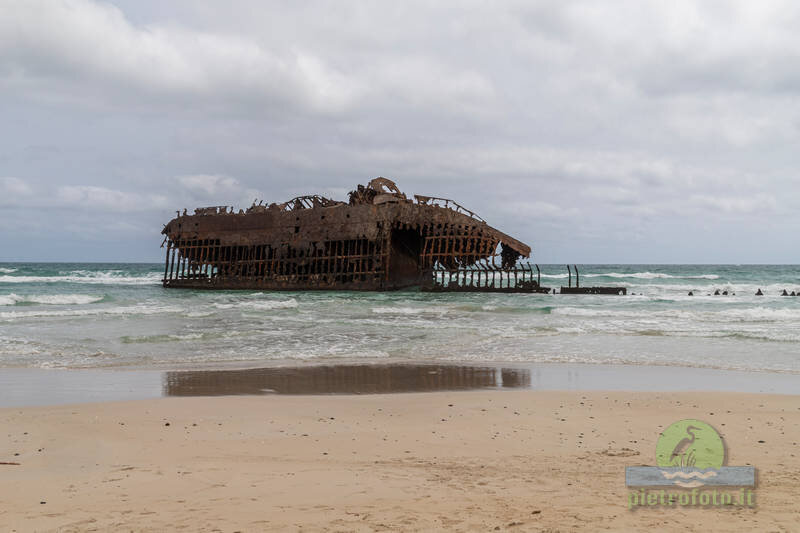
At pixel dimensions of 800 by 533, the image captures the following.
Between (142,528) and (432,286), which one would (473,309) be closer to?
(432,286)

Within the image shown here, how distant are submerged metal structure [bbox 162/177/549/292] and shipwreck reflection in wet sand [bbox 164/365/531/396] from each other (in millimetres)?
21038

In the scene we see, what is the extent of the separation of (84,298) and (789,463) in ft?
108

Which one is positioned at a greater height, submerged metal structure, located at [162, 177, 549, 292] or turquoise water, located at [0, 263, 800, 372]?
submerged metal structure, located at [162, 177, 549, 292]

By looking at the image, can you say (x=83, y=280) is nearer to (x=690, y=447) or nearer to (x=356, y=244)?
(x=356, y=244)

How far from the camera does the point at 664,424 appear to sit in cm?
631

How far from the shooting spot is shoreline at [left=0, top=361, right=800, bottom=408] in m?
8.44

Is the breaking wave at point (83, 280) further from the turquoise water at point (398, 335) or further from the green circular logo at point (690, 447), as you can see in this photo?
the green circular logo at point (690, 447)

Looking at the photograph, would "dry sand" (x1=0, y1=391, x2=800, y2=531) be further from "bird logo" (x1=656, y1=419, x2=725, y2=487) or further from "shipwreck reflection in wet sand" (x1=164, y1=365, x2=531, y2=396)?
"shipwreck reflection in wet sand" (x1=164, y1=365, x2=531, y2=396)

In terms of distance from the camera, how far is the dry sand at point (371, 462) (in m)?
3.58

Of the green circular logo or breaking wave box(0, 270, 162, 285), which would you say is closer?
the green circular logo

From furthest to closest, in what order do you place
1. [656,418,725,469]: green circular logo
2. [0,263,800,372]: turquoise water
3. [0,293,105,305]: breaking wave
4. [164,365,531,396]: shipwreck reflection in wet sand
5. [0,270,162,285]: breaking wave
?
[0,270,162,285]: breaking wave
[0,293,105,305]: breaking wave
[0,263,800,372]: turquoise water
[164,365,531,396]: shipwreck reflection in wet sand
[656,418,725,469]: green circular logo

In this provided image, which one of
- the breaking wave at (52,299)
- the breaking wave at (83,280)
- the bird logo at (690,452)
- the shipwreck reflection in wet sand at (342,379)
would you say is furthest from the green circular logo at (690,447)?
the breaking wave at (83,280)

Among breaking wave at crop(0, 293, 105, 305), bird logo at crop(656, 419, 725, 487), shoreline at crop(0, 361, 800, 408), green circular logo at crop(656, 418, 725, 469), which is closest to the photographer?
bird logo at crop(656, 419, 725, 487)

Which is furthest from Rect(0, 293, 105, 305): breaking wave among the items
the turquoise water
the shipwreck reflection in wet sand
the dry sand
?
the dry sand
